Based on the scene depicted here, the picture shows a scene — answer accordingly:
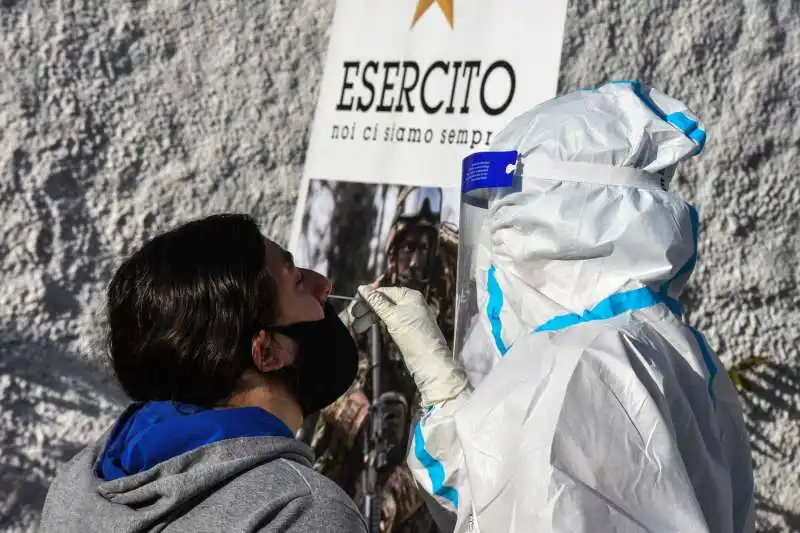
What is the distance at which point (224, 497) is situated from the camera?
3.41 feet

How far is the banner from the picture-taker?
180 centimetres

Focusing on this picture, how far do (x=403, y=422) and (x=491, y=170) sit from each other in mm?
689

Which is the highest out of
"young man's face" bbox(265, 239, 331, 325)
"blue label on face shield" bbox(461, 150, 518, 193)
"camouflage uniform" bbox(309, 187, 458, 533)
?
"blue label on face shield" bbox(461, 150, 518, 193)

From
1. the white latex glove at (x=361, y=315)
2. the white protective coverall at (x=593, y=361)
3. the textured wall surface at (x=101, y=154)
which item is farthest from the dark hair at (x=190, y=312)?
the textured wall surface at (x=101, y=154)

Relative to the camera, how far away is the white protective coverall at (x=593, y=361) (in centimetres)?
113

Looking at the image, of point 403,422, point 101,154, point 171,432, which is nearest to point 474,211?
point 403,422

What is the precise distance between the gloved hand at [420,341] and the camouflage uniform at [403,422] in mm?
262

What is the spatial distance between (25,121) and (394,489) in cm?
111

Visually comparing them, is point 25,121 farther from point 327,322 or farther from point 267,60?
point 327,322

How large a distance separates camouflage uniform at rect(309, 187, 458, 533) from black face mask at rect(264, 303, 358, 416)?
20.7 inches

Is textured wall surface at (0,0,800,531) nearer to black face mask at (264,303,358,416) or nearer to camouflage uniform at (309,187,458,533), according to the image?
camouflage uniform at (309,187,458,533)

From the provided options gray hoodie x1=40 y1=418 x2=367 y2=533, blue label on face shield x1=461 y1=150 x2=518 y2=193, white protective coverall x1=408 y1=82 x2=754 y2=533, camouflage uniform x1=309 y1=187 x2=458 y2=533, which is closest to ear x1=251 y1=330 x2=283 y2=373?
gray hoodie x1=40 y1=418 x2=367 y2=533

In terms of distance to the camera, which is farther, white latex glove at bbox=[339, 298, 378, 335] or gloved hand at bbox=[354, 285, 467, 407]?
white latex glove at bbox=[339, 298, 378, 335]

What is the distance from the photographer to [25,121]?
2150 millimetres
